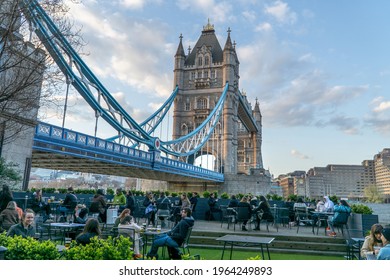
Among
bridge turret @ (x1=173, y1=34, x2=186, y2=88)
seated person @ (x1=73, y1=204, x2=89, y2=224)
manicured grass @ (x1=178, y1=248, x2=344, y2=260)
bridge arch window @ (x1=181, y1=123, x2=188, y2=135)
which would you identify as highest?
bridge turret @ (x1=173, y1=34, x2=186, y2=88)

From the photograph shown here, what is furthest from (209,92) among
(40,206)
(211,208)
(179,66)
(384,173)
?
(40,206)

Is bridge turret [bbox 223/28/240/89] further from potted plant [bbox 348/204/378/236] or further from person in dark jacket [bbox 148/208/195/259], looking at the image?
person in dark jacket [bbox 148/208/195/259]

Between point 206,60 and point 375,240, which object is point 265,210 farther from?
point 206,60

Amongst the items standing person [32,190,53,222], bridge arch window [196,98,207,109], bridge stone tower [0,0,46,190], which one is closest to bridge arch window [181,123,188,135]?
bridge arch window [196,98,207,109]

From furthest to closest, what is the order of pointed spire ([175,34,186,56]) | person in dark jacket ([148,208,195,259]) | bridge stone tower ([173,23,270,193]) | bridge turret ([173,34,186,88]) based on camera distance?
pointed spire ([175,34,186,56]), bridge turret ([173,34,186,88]), bridge stone tower ([173,23,270,193]), person in dark jacket ([148,208,195,259])

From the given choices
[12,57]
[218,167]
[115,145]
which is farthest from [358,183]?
[12,57]

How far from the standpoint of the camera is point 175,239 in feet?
19.5

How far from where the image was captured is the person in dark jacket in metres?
5.57

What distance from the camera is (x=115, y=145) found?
72.7ft

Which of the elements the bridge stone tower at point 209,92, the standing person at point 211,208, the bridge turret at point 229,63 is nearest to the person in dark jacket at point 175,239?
the standing person at point 211,208

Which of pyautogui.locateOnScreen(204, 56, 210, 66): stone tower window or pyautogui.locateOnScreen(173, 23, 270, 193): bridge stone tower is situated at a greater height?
pyautogui.locateOnScreen(204, 56, 210, 66): stone tower window

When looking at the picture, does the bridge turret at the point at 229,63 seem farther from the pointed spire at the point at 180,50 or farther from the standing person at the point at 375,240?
the standing person at the point at 375,240
